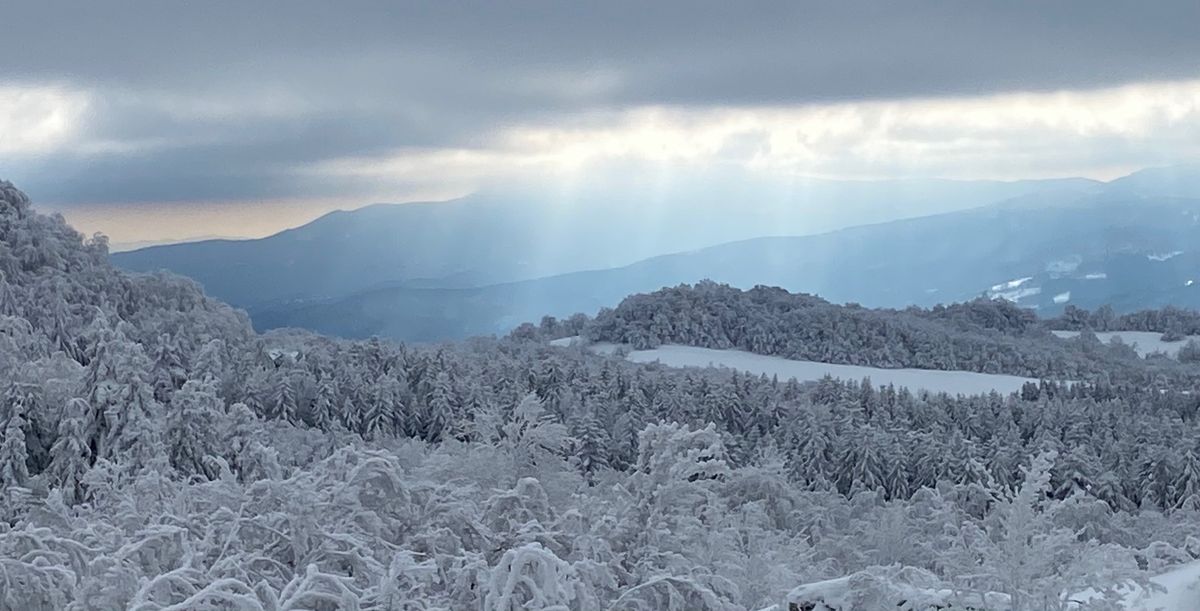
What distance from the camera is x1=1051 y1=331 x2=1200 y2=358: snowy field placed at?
65.4 m

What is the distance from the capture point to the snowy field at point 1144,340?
65375mm

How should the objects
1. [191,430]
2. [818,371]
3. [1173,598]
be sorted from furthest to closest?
[818,371] → [191,430] → [1173,598]

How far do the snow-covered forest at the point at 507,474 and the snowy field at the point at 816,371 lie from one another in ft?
9.30

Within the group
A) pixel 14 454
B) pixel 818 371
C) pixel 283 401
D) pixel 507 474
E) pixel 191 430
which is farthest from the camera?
pixel 818 371

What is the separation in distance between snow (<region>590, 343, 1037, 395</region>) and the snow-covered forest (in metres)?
2.81

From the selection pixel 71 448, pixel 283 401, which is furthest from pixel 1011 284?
pixel 71 448

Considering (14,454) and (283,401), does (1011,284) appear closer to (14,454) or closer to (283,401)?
(283,401)

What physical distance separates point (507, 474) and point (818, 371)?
136ft

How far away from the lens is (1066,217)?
17038 centimetres

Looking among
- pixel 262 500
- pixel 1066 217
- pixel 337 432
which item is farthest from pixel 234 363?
pixel 1066 217

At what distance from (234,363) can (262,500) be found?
2463cm

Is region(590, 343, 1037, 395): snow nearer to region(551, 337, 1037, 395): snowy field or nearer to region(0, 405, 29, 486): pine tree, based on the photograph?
region(551, 337, 1037, 395): snowy field

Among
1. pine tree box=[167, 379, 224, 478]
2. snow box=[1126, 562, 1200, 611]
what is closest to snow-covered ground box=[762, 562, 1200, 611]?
snow box=[1126, 562, 1200, 611]

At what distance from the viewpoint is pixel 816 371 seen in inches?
2078
